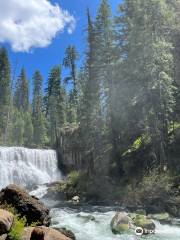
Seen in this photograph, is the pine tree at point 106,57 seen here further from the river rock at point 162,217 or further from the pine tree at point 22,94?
the pine tree at point 22,94

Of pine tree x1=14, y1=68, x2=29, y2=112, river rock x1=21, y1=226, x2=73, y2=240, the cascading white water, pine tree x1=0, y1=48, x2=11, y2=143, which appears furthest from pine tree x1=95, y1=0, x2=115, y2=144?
pine tree x1=14, y1=68, x2=29, y2=112

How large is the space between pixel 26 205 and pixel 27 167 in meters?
30.4

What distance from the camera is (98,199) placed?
1185 inches

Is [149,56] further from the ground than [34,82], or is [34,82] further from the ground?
[34,82]

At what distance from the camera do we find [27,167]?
1815 inches

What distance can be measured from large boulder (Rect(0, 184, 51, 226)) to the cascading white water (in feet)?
87.8

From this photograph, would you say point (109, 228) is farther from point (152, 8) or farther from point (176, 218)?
point (152, 8)

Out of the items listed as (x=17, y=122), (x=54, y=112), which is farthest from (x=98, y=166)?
(x=17, y=122)

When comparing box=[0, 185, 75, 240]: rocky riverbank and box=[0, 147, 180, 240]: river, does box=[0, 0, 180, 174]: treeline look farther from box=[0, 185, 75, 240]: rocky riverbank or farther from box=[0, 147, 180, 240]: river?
box=[0, 185, 75, 240]: rocky riverbank

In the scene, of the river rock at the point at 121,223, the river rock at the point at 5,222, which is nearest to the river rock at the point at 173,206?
the river rock at the point at 121,223

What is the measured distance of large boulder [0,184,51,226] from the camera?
16.0 meters

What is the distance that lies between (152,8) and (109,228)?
62.7ft

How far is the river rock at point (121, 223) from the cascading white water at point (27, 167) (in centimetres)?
2574

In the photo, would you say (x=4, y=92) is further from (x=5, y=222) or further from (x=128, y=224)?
(x=5, y=222)
